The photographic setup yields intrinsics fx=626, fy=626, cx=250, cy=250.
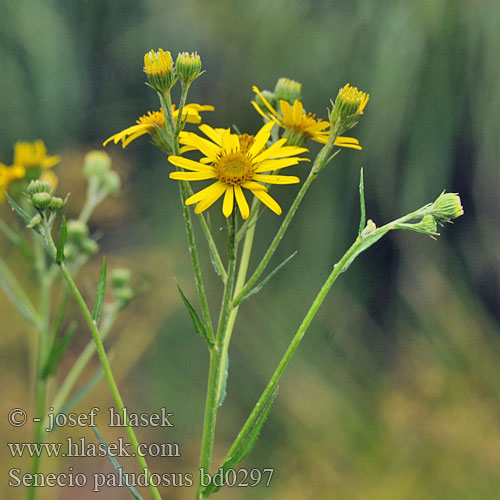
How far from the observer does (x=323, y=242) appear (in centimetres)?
116

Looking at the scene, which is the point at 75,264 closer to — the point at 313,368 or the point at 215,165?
the point at 215,165

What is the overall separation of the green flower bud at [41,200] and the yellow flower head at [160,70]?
0.12m

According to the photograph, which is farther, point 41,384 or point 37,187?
point 41,384

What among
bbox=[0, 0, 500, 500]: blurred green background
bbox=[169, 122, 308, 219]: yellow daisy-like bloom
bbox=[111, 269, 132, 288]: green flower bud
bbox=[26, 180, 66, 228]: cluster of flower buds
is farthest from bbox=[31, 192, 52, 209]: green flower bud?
bbox=[0, 0, 500, 500]: blurred green background

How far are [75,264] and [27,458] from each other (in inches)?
30.1

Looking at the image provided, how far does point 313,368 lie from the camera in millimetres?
1277

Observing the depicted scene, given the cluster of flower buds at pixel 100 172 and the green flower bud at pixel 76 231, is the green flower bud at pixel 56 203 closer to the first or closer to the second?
the green flower bud at pixel 76 231

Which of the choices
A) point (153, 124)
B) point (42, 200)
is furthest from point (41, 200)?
point (153, 124)

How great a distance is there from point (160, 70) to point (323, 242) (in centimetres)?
76

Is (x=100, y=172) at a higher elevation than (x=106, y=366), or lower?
higher

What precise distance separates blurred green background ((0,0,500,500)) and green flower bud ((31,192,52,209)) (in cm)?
67

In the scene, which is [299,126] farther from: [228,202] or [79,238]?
[79,238]

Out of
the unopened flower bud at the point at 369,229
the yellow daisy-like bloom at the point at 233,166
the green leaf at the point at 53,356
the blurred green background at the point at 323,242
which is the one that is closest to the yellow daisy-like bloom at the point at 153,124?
the yellow daisy-like bloom at the point at 233,166

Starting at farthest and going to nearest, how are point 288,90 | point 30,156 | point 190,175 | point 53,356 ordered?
point 30,156 < point 53,356 < point 288,90 < point 190,175
